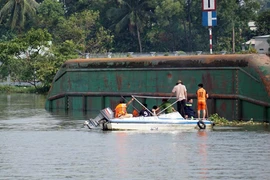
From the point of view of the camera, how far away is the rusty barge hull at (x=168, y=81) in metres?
36.3

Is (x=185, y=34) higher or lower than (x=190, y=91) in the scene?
higher

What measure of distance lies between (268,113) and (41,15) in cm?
7651

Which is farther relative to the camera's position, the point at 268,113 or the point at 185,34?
the point at 185,34

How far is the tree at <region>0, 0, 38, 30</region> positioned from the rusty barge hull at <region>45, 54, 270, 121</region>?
5738cm

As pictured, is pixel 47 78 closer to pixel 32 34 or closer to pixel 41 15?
pixel 32 34

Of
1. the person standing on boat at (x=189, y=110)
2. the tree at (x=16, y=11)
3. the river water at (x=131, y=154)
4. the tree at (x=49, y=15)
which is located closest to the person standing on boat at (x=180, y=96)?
the person standing on boat at (x=189, y=110)

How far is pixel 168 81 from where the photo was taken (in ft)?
133

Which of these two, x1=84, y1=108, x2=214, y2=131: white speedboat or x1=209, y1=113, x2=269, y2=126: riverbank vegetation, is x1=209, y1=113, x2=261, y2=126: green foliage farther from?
x1=84, y1=108, x2=214, y2=131: white speedboat

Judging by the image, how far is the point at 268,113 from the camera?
3569cm

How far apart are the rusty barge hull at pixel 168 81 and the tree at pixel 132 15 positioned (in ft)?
Answer: 187

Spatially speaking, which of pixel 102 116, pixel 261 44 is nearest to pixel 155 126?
pixel 102 116

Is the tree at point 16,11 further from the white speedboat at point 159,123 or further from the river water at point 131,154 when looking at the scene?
the white speedboat at point 159,123

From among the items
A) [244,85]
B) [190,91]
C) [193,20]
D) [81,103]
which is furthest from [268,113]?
[193,20]

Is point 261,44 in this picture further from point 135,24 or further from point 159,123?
point 159,123
